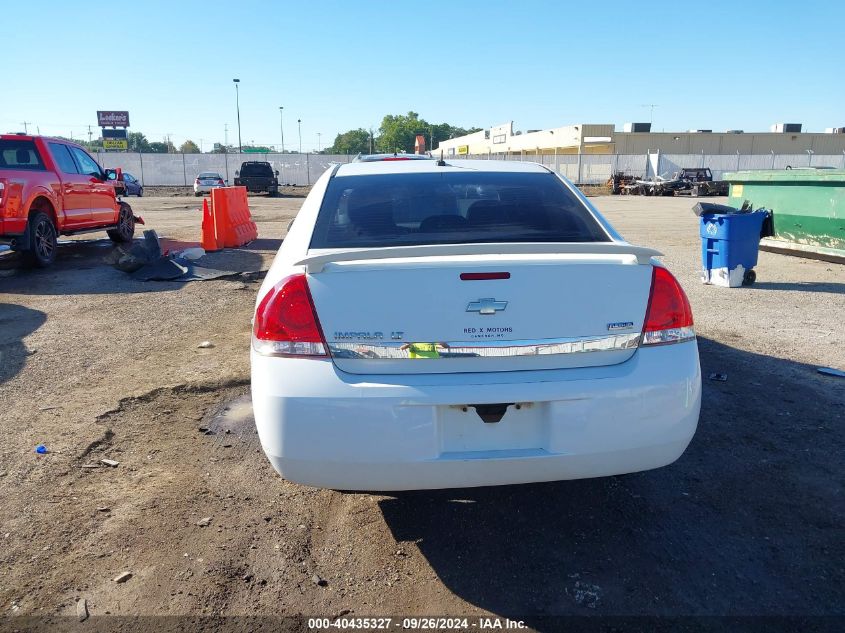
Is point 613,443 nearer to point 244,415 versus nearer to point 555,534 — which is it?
point 555,534

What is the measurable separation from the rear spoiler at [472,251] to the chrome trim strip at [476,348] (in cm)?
36

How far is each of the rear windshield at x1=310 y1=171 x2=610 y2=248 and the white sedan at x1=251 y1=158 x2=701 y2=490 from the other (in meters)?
0.42

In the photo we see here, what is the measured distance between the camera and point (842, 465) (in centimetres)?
368

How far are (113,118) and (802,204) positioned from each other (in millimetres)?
97781

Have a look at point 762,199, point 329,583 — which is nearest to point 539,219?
point 329,583

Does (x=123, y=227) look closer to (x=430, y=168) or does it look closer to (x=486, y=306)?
(x=430, y=168)

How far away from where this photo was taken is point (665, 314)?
277 cm

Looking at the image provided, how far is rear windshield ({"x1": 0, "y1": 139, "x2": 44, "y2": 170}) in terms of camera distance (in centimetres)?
1006

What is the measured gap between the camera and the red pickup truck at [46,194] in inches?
365

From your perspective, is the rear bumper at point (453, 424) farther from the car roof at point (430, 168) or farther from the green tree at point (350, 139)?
the green tree at point (350, 139)

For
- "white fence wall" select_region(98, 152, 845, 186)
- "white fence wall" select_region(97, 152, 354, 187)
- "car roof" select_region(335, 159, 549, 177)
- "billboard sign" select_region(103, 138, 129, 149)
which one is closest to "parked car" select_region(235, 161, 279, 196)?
"white fence wall" select_region(97, 152, 354, 187)

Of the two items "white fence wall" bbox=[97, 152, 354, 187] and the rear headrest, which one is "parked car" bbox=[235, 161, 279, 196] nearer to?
"white fence wall" bbox=[97, 152, 354, 187]

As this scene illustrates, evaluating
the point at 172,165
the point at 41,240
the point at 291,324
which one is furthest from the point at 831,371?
the point at 172,165

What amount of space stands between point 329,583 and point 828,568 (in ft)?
6.91
